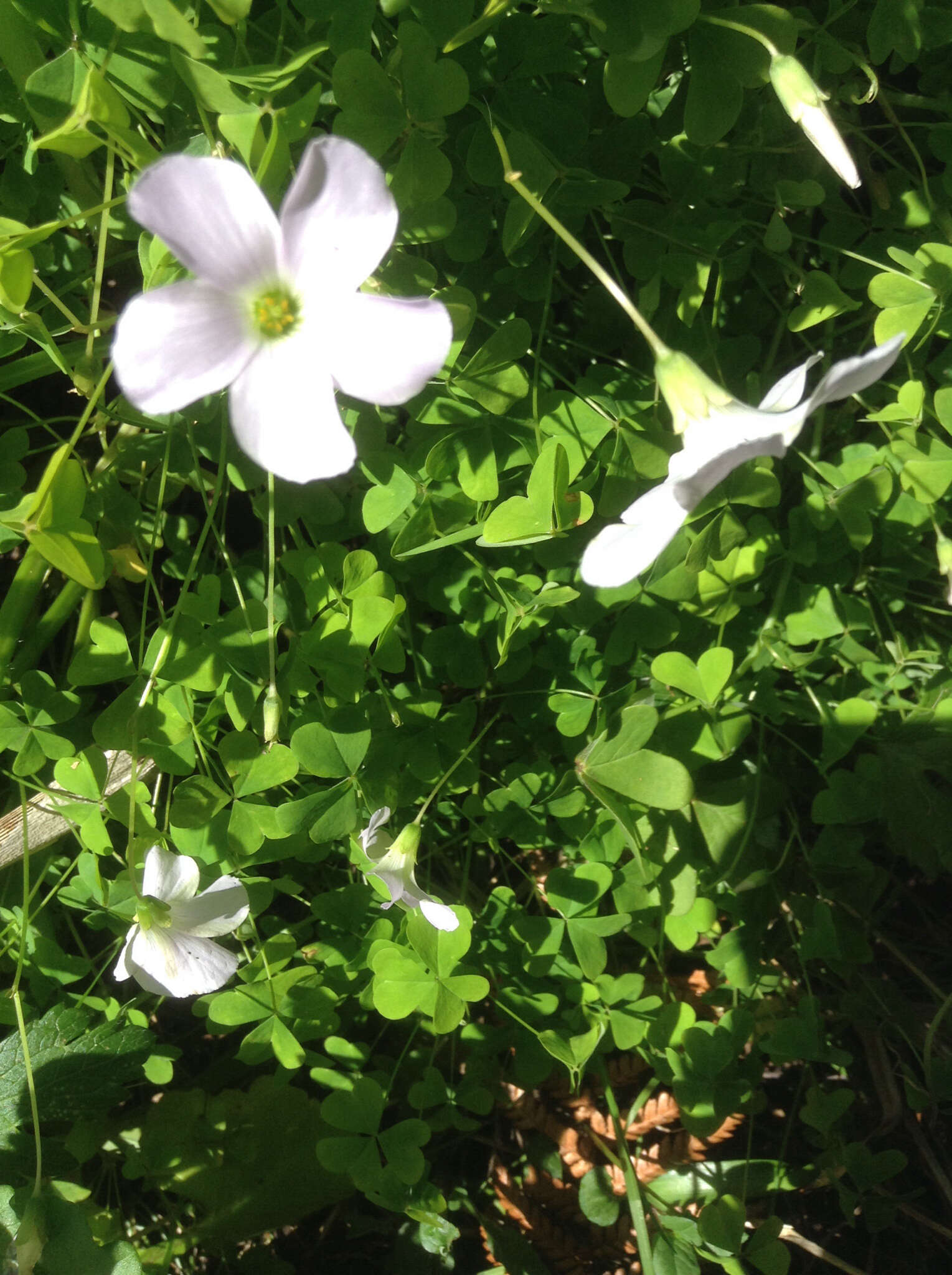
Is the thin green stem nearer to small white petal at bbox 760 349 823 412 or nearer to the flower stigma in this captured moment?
the flower stigma

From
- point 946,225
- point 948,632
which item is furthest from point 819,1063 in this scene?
point 946,225

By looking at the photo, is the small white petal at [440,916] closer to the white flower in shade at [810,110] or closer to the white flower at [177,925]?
the white flower at [177,925]

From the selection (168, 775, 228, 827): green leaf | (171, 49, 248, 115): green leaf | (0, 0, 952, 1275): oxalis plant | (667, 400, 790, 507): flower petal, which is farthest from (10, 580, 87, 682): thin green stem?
(667, 400, 790, 507): flower petal

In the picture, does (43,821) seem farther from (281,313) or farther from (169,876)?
(281,313)

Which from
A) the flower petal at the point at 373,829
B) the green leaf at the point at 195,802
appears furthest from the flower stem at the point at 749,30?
the green leaf at the point at 195,802

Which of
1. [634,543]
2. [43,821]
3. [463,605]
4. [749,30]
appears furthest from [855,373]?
[43,821]

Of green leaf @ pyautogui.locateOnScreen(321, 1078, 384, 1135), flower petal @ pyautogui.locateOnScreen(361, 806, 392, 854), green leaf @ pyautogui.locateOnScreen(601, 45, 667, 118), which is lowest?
green leaf @ pyautogui.locateOnScreen(321, 1078, 384, 1135)
